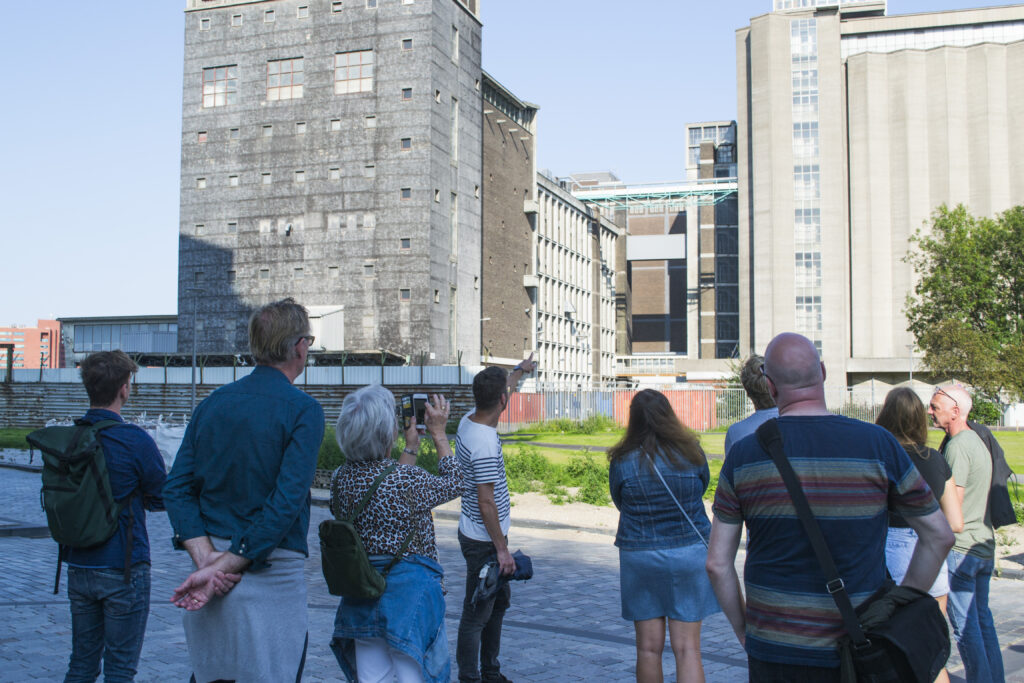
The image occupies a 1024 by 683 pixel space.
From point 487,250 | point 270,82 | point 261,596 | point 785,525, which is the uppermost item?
point 270,82

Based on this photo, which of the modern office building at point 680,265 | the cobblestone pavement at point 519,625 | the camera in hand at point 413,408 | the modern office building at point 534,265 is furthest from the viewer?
the modern office building at point 680,265

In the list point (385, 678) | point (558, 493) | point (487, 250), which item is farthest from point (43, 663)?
point (487, 250)

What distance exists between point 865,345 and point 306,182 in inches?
1897

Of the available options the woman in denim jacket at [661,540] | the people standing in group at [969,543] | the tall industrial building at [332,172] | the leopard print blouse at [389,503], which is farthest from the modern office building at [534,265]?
the leopard print blouse at [389,503]

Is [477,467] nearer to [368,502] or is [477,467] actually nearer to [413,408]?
[413,408]

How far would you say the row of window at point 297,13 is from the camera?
180 feet

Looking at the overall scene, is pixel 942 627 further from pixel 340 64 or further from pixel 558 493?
pixel 340 64

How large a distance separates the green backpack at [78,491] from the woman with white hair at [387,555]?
1.21 m

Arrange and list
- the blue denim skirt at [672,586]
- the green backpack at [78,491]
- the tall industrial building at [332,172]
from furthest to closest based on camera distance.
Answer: the tall industrial building at [332,172] < the blue denim skirt at [672,586] < the green backpack at [78,491]

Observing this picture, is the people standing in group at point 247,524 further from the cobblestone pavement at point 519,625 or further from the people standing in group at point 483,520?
the cobblestone pavement at point 519,625

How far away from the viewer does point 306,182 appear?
55188 millimetres

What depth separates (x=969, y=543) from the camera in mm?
5941

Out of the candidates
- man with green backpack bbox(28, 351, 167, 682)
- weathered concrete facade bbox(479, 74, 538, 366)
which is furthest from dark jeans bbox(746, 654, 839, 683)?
weathered concrete facade bbox(479, 74, 538, 366)

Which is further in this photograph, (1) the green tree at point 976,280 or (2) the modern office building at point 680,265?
(2) the modern office building at point 680,265
